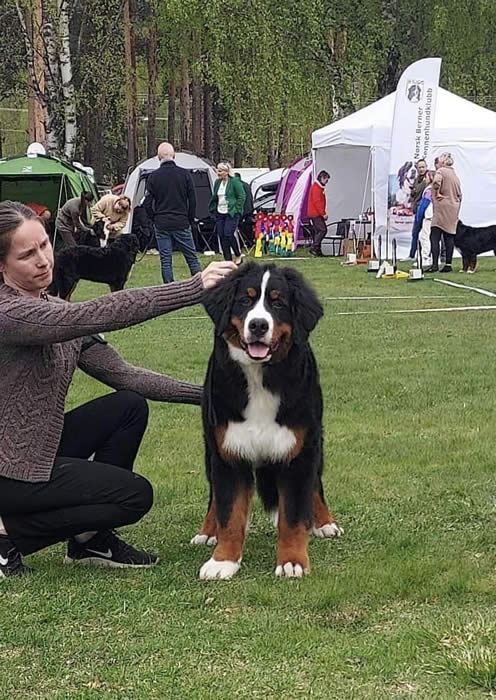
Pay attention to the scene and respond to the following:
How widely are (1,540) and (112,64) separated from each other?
1197 inches

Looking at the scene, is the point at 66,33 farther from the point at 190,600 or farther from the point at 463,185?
the point at 190,600

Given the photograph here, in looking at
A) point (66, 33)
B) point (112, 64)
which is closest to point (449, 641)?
point (66, 33)

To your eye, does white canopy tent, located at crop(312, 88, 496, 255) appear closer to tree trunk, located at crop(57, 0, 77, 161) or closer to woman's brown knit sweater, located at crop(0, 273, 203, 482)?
tree trunk, located at crop(57, 0, 77, 161)

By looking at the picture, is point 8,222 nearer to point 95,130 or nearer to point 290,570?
point 290,570

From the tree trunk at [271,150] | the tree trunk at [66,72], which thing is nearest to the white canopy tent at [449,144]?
the tree trunk at [66,72]

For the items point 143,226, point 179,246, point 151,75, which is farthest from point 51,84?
point 179,246

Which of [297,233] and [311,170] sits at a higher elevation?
[311,170]

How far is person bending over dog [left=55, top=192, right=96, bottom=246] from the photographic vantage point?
1427 cm

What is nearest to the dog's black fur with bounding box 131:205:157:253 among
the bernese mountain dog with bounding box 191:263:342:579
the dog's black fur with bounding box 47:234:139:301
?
the dog's black fur with bounding box 47:234:139:301

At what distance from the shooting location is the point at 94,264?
12578mm

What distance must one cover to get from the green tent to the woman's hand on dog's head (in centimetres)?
1621

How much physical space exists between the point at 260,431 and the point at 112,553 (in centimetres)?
86

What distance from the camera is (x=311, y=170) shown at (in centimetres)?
2219

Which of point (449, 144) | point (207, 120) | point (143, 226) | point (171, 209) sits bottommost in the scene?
point (143, 226)
